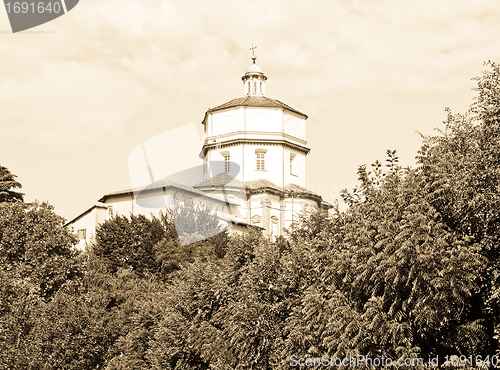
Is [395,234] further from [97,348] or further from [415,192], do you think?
[97,348]

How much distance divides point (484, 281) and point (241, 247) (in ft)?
32.9

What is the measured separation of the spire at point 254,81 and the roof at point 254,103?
8.55 ft

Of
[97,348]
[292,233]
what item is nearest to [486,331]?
[292,233]

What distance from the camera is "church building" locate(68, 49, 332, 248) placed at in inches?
2165

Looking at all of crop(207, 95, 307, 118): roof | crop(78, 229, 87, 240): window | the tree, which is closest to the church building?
crop(207, 95, 307, 118): roof

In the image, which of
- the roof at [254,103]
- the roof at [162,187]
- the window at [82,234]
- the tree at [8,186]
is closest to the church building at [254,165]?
the roof at [254,103]

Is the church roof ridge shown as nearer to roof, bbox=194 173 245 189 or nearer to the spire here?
roof, bbox=194 173 245 189

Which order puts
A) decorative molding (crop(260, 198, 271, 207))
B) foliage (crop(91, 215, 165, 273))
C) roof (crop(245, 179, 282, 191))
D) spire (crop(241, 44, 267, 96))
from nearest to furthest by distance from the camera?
foliage (crop(91, 215, 165, 273)), decorative molding (crop(260, 198, 271, 207)), roof (crop(245, 179, 282, 191)), spire (crop(241, 44, 267, 96))

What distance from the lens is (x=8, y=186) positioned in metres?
45.8

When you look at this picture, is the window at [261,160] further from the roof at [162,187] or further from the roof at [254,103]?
the roof at [162,187]

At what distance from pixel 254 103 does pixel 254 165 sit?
600cm

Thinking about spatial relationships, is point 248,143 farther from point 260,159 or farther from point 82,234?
point 82,234

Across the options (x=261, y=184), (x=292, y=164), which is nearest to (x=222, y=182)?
(x=261, y=184)

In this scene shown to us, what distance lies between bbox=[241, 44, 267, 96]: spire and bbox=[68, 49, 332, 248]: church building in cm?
95
